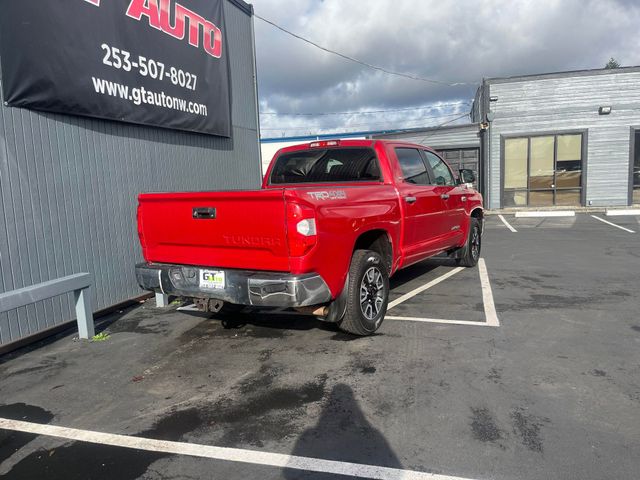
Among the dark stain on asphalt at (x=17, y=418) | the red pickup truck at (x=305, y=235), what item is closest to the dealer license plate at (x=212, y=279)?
the red pickup truck at (x=305, y=235)

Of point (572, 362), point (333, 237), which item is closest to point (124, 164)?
point (333, 237)

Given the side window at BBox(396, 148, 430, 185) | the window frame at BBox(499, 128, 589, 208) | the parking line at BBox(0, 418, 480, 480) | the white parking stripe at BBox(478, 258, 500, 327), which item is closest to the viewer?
the parking line at BBox(0, 418, 480, 480)

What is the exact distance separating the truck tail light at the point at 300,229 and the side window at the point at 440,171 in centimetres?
332

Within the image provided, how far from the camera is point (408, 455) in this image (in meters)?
2.84

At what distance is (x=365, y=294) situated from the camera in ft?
15.9

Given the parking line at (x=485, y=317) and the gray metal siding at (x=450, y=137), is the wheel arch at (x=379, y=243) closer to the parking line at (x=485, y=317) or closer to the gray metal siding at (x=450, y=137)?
the parking line at (x=485, y=317)

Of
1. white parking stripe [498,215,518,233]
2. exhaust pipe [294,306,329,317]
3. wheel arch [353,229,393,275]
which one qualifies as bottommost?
white parking stripe [498,215,518,233]

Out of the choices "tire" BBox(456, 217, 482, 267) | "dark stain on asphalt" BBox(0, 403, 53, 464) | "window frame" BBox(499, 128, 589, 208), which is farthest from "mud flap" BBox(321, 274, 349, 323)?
"window frame" BBox(499, 128, 589, 208)

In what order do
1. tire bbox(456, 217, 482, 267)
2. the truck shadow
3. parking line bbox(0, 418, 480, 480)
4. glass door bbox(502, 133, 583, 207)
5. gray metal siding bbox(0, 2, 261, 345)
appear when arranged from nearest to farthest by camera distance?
parking line bbox(0, 418, 480, 480)
gray metal siding bbox(0, 2, 261, 345)
the truck shadow
tire bbox(456, 217, 482, 267)
glass door bbox(502, 133, 583, 207)

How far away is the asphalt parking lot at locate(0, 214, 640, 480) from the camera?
283cm

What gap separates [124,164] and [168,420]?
4.44 meters

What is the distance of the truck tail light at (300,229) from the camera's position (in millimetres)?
3836

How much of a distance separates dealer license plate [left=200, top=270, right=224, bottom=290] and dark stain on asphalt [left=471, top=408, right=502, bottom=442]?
228cm

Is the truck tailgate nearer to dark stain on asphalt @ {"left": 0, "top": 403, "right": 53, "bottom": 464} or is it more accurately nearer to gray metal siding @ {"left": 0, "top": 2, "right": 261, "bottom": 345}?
gray metal siding @ {"left": 0, "top": 2, "right": 261, "bottom": 345}
